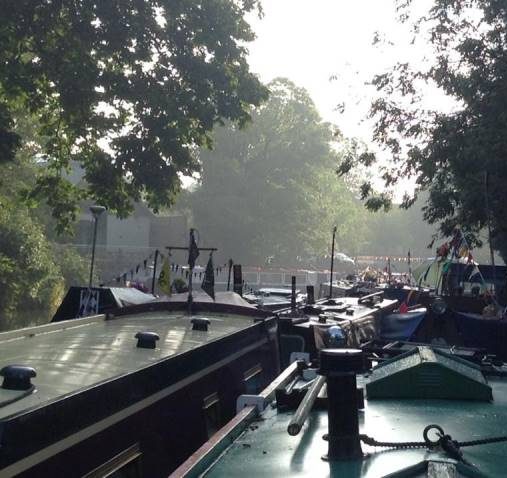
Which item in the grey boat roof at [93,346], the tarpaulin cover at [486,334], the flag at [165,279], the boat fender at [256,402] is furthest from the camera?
the tarpaulin cover at [486,334]

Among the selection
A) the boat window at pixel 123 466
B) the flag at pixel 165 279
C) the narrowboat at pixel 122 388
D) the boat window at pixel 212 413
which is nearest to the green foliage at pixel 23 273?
the flag at pixel 165 279

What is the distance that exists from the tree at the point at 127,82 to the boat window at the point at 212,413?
832cm

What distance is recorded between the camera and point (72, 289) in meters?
12.5

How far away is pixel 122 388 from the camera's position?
193 inches

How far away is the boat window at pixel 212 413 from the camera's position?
647cm

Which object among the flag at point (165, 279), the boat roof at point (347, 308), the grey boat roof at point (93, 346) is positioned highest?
the flag at point (165, 279)

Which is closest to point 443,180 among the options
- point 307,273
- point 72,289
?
point 72,289

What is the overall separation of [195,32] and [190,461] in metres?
12.5

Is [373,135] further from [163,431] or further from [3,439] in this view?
[3,439]

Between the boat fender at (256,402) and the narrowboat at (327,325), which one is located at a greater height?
the narrowboat at (327,325)

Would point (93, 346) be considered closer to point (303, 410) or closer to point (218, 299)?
point (303, 410)

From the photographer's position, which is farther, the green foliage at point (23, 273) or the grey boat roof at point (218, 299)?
the green foliage at point (23, 273)

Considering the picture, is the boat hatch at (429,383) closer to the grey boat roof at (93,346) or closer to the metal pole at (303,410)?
the metal pole at (303,410)

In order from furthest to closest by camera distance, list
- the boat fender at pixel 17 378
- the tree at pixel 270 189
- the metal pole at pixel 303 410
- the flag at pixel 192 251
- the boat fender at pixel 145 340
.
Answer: the tree at pixel 270 189 → the flag at pixel 192 251 → the boat fender at pixel 145 340 → the boat fender at pixel 17 378 → the metal pole at pixel 303 410
